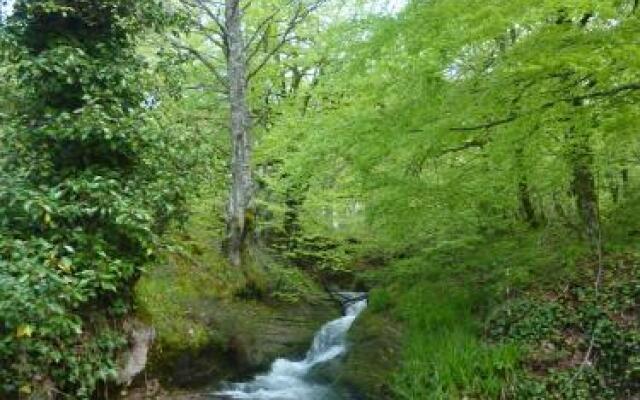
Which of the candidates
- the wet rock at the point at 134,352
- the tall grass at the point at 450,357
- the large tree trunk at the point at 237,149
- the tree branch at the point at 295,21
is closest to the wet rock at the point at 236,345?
the wet rock at the point at 134,352

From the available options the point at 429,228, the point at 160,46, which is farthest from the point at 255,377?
the point at 160,46

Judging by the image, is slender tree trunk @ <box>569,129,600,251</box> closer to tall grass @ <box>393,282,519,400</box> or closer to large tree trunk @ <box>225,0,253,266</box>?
tall grass @ <box>393,282,519,400</box>

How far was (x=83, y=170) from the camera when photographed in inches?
271

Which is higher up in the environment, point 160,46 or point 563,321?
point 160,46

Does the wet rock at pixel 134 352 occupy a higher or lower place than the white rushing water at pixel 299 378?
higher

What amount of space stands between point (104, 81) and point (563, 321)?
20.0 feet

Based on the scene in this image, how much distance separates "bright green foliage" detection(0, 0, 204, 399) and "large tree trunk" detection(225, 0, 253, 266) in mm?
4893

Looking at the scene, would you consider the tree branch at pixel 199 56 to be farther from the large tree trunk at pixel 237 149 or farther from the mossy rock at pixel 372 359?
the mossy rock at pixel 372 359

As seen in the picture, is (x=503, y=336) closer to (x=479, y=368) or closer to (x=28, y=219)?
(x=479, y=368)

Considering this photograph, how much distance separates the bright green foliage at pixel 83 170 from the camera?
5684mm

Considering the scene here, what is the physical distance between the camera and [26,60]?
6465mm

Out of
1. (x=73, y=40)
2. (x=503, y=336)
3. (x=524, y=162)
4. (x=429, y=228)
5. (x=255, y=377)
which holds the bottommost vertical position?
(x=255, y=377)

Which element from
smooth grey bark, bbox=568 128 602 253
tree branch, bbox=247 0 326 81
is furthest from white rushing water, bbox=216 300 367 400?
tree branch, bbox=247 0 326 81

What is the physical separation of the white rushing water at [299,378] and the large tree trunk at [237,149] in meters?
2.47
